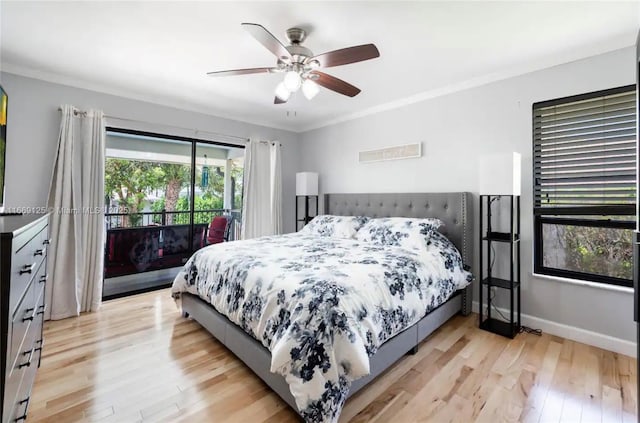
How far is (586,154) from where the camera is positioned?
8.05ft

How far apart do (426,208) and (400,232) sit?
57cm

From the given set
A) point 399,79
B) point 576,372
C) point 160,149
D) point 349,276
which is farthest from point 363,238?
point 160,149

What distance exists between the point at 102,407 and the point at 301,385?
3.97 ft

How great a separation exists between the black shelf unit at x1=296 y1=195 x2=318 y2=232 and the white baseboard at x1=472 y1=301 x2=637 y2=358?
3.05 meters

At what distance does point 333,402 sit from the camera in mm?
1434

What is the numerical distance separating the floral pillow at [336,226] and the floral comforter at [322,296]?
1.62ft

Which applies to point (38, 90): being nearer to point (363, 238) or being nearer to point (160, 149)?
point (160, 149)

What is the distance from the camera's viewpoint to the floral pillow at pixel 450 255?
104 inches

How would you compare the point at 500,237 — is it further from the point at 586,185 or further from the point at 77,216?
the point at 77,216

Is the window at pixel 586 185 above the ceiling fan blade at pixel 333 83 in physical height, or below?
below

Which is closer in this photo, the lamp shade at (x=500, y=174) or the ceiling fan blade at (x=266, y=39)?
the ceiling fan blade at (x=266, y=39)

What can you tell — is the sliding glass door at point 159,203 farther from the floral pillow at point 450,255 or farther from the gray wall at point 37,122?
the floral pillow at point 450,255

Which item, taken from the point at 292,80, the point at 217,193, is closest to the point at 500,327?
the point at 292,80

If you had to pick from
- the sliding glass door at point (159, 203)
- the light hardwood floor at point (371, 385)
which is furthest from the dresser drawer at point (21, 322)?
the sliding glass door at point (159, 203)
